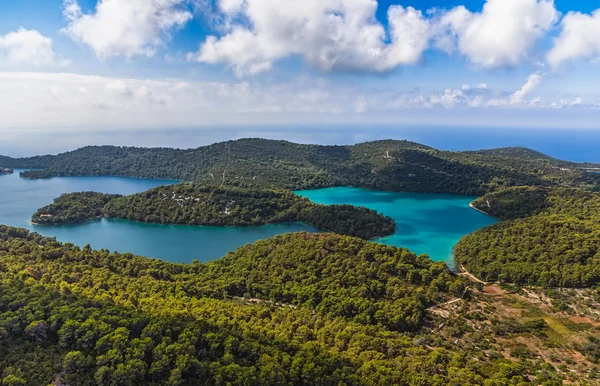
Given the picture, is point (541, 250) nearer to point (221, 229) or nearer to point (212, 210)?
point (221, 229)

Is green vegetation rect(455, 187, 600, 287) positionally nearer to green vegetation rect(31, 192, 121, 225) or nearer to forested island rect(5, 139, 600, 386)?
forested island rect(5, 139, 600, 386)

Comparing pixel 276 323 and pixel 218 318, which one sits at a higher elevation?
pixel 218 318

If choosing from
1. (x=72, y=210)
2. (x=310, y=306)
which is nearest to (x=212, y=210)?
(x=72, y=210)

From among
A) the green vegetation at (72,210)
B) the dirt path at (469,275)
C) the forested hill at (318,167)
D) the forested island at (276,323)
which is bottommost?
the dirt path at (469,275)

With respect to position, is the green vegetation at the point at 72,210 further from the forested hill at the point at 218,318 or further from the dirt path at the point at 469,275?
the dirt path at the point at 469,275

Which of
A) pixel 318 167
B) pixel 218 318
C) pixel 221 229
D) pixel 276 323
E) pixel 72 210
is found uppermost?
pixel 318 167

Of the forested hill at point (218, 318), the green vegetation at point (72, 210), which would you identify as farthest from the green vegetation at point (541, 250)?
the green vegetation at point (72, 210)
